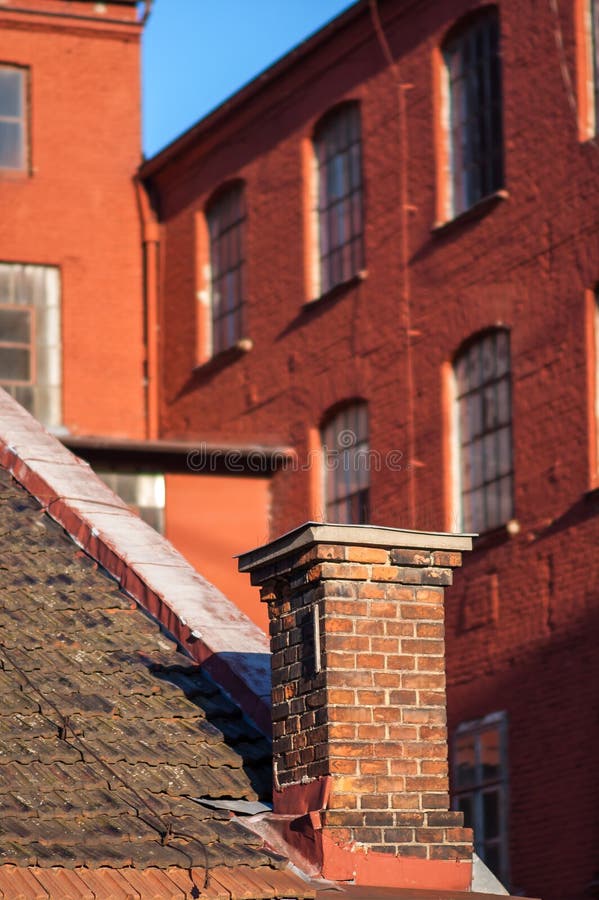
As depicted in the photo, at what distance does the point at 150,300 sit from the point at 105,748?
727 inches

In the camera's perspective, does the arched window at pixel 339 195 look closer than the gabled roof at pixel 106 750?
No

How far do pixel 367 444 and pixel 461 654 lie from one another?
3192 millimetres

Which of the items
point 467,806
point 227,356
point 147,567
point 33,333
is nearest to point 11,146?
point 33,333

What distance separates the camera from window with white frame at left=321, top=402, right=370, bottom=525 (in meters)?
22.1

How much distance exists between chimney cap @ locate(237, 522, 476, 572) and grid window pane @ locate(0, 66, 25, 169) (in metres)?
18.7

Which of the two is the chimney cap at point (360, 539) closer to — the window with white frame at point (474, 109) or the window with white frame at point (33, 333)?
the window with white frame at point (474, 109)

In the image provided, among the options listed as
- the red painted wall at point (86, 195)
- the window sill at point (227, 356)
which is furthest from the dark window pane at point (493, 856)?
the red painted wall at point (86, 195)

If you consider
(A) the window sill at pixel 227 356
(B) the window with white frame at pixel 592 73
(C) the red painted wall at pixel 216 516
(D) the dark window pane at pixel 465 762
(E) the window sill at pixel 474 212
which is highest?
(B) the window with white frame at pixel 592 73

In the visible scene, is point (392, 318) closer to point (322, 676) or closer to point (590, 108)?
point (590, 108)

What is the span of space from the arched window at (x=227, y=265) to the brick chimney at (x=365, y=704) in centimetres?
1647

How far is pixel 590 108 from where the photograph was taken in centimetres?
1925

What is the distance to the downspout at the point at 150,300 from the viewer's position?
26672 millimetres

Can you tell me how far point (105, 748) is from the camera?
8.86 m

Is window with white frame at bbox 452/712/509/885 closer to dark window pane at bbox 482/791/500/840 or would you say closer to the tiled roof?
dark window pane at bbox 482/791/500/840
